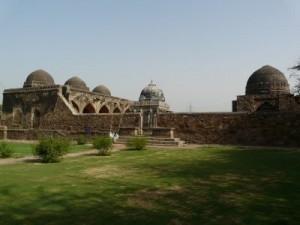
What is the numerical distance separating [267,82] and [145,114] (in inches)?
465

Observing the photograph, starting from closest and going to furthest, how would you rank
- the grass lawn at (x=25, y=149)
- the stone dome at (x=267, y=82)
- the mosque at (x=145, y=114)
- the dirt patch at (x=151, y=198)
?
the dirt patch at (x=151, y=198) → the grass lawn at (x=25, y=149) → the mosque at (x=145, y=114) → the stone dome at (x=267, y=82)

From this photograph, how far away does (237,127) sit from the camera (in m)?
14.7

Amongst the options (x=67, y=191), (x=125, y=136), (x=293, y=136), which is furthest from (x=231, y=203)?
(x=125, y=136)

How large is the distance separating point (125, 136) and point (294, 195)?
12089 millimetres

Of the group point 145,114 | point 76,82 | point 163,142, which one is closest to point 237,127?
point 163,142

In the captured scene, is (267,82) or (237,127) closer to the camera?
(237,127)

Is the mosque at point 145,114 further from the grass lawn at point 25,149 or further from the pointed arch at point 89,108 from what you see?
the grass lawn at point 25,149

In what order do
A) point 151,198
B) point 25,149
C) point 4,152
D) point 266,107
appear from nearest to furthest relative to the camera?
point 151,198 < point 4,152 < point 25,149 < point 266,107

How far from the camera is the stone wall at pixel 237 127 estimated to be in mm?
13625

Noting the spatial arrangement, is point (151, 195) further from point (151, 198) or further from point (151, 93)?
point (151, 93)

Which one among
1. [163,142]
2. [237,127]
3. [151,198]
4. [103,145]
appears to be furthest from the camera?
[237,127]

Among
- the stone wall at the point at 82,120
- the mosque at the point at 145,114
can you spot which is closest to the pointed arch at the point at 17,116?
the mosque at the point at 145,114

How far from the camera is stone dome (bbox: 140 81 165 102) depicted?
3688 centimetres

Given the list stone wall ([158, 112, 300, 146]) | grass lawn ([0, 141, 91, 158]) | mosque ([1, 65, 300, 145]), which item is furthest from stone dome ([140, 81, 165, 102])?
grass lawn ([0, 141, 91, 158])
